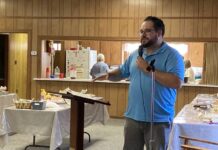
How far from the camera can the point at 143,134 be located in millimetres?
2531

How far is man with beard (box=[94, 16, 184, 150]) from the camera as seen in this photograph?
2445 millimetres

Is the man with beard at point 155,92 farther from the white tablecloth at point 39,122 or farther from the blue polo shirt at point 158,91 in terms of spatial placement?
the white tablecloth at point 39,122

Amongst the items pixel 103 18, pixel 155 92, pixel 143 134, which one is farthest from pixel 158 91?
pixel 103 18

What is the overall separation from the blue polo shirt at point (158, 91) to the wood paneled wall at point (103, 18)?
5.39 m

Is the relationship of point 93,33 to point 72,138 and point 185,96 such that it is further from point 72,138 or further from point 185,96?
point 72,138

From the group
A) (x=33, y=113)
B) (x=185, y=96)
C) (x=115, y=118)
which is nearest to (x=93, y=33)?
(x=115, y=118)

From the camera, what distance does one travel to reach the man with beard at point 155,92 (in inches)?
96.3

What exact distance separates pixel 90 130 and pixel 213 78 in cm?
291

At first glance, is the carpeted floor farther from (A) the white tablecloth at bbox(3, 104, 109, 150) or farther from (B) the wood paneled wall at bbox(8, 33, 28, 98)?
(B) the wood paneled wall at bbox(8, 33, 28, 98)

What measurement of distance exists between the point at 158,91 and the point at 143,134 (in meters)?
0.32

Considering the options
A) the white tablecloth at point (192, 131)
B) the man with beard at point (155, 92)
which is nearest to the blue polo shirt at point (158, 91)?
the man with beard at point (155, 92)

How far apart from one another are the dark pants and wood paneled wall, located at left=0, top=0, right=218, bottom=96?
5485 mm

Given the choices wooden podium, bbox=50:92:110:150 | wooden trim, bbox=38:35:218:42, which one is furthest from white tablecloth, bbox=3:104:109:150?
wooden trim, bbox=38:35:218:42

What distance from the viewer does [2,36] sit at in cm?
945
